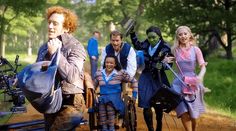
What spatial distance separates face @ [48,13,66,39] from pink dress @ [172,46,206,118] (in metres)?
3.48

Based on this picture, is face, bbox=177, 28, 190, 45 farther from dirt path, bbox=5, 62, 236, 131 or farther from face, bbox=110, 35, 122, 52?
dirt path, bbox=5, 62, 236, 131

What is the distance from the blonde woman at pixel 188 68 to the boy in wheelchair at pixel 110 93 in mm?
809

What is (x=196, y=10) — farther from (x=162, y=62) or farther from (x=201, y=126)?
(x=162, y=62)

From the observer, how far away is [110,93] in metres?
6.85

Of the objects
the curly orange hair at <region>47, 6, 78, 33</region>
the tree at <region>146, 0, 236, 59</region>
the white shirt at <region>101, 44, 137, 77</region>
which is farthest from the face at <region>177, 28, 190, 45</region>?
the tree at <region>146, 0, 236, 59</region>

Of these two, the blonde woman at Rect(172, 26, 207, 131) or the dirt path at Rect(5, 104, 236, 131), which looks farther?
the dirt path at Rect(5, 104, 236, 131)

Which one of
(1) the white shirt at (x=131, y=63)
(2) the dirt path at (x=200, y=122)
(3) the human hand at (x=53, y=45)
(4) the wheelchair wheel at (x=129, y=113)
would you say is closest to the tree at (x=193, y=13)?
(2) the dirt path at (x=200, y=122)

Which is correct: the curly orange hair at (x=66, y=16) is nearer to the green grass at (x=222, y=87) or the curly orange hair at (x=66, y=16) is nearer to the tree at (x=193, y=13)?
the green grass at (x=222, y=87)

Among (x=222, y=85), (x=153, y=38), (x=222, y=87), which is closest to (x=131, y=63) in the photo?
(x=153, y=38)

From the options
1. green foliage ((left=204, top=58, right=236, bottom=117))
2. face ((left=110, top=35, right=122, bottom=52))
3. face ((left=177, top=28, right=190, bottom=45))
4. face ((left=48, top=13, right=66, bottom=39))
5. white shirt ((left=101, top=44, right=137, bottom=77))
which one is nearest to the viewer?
face ((left=48, top=13, right=66, bottom=39))

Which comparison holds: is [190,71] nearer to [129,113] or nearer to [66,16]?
[129,113]

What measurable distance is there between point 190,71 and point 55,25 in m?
3.61

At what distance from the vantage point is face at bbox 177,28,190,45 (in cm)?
678

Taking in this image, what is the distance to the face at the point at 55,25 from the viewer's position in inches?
148
